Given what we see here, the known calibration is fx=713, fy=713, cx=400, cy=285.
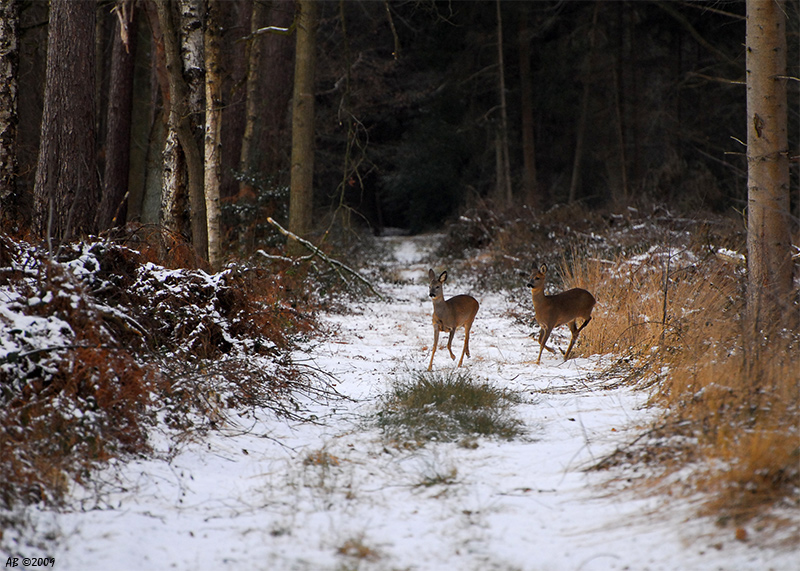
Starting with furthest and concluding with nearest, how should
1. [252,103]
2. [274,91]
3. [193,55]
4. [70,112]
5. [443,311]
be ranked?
1. [274,91]
2. [252,103]
3. [70,112]
4. [193,55]
5. [443,311]

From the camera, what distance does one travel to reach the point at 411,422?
5555mm

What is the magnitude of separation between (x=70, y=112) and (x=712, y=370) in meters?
8.94

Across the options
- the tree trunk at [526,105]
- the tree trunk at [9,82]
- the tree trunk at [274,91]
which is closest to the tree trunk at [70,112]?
the tree trunk at [9,82]

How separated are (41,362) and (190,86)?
18.3 ft

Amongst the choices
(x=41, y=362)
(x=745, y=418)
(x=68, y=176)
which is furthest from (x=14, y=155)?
(x=745, y=418)

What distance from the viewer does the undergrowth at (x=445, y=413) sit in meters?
5.40

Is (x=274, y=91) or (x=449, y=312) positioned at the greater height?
(x=274, y=91)

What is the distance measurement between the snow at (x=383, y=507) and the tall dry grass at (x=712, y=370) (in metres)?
0.31

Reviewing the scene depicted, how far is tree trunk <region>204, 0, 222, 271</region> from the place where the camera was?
9.17m

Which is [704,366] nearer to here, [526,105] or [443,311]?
[443,311]

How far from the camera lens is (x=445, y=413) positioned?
5840mm

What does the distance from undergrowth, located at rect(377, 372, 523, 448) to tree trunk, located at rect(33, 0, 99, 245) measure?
5.27 m

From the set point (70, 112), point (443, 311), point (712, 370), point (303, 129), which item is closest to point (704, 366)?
point (712, 370)

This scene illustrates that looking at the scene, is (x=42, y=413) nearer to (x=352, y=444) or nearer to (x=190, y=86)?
(x=352, y=444)
